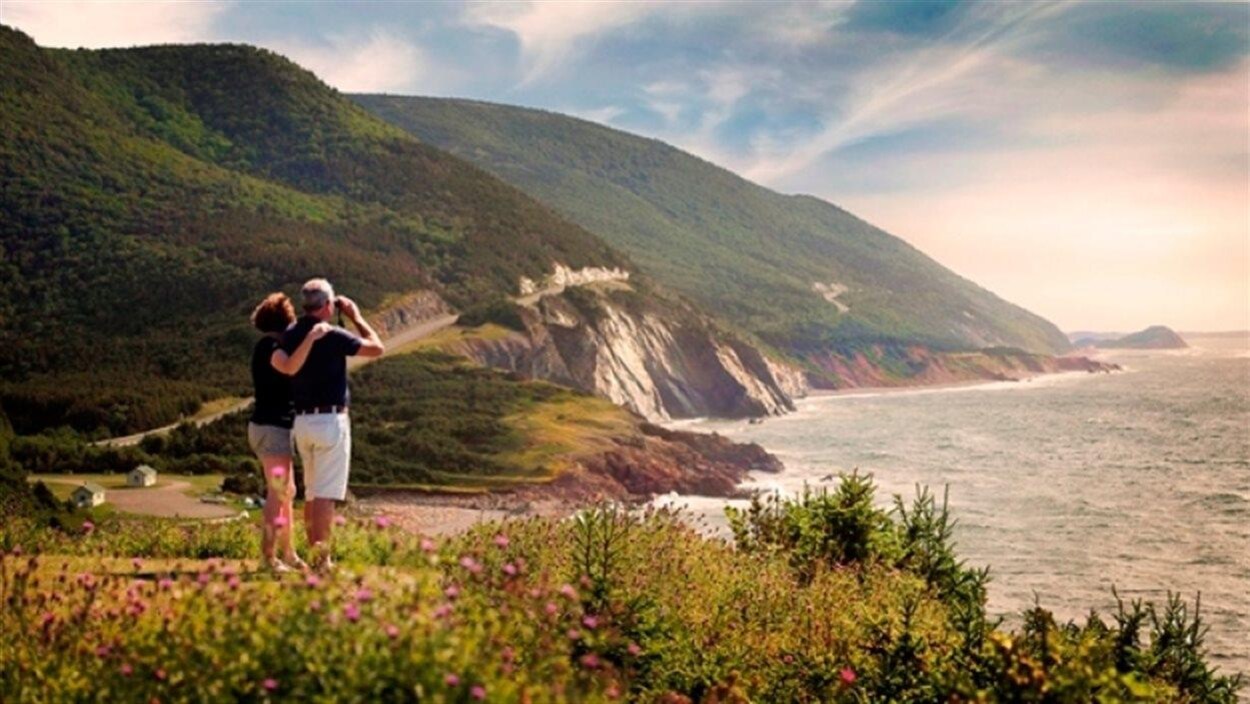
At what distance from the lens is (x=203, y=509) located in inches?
1743

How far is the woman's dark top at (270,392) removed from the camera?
9.08 m

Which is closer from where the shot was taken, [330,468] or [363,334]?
[330,468]

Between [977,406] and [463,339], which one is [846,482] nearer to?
[463,339]

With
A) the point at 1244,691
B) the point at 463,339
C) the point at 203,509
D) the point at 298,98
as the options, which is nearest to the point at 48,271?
the point at 463,339

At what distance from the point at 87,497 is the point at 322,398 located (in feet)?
125

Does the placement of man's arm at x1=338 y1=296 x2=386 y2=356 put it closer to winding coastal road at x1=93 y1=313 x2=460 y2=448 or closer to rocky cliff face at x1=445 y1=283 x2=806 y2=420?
Result: winding coastal road at x1=93 y1=313 x2=460 y2=448

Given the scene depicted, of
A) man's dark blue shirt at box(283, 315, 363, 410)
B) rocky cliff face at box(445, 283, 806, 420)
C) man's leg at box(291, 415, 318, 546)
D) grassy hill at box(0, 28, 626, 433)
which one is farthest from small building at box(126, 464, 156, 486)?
rocky cliff face at box(445, 283, 806, 420)

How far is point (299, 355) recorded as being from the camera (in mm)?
8727

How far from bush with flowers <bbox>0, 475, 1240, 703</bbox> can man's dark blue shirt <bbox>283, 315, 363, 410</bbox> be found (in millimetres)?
1319

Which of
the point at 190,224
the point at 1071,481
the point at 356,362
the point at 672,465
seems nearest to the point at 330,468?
the point at 672,465

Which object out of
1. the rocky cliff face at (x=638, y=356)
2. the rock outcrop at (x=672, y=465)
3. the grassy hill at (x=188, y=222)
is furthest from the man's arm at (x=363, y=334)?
the rocky cliff face at (x=638, y=356)

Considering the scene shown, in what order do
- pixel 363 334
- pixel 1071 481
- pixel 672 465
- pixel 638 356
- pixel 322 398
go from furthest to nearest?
pixel 638 356 → pixel 672 465 → pixel 1071 481 → pixel 363 334 → pixel 322 398

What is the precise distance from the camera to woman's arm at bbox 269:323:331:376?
8.71 metres

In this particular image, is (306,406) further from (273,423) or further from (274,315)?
(274,315)
